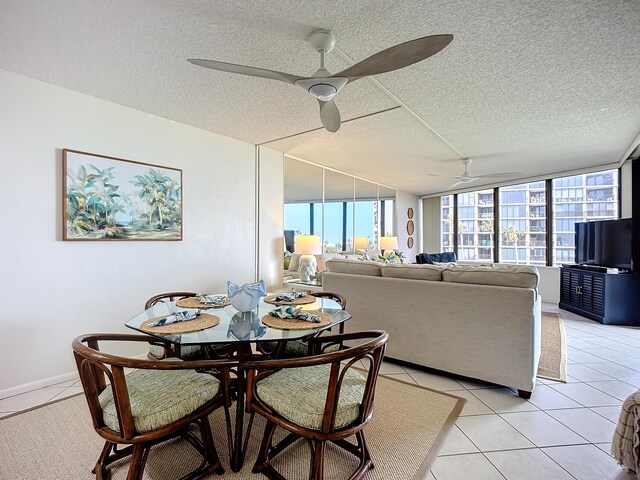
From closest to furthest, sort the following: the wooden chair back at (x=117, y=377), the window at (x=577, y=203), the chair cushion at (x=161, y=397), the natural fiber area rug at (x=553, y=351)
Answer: the wooden chair back at (x=117, y=377) → the chair cushion at (x=161, y=397) → the natural fiber area rug at (x=553, y=351) → the window at (x=577, y=203)

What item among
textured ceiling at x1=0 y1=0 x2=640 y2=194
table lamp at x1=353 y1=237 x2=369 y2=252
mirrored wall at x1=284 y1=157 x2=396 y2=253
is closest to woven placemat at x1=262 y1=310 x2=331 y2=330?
textured ceiling at x1=0 y1=0 x2=640 y2=194

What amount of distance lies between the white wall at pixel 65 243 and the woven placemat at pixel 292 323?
190 cm

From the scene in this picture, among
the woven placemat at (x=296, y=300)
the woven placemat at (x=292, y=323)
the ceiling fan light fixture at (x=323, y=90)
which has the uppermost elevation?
the ceiling fan light fixture at (x=323, y=90)

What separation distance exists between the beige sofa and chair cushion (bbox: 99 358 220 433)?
176 centimetres

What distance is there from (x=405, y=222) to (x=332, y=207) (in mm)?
2916

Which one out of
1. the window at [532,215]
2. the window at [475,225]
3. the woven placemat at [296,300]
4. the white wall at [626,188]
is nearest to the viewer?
the woven placemat at [296,300]

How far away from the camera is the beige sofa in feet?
7.57

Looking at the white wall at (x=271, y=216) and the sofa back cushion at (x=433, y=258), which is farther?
the sofa back cushion at (x=433, y=258)

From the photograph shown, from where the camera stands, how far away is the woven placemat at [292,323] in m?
1.66

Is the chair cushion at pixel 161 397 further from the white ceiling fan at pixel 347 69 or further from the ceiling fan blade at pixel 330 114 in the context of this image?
the ceiling fan blade at pixel 330 114

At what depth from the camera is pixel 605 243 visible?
4.59 metres

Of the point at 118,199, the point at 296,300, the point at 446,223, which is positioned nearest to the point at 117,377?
the point at 296,300

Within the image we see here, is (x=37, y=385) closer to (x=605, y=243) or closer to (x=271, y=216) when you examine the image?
(x=271, y=216)

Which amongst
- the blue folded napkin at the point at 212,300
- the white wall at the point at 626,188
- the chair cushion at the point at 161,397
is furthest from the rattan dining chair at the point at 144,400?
the white wall at the point at 626,188
